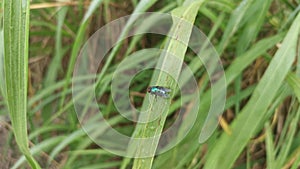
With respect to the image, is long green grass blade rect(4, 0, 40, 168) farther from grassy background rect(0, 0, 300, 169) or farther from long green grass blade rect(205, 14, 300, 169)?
long green grass blade rect(205, 14, 300, 169)

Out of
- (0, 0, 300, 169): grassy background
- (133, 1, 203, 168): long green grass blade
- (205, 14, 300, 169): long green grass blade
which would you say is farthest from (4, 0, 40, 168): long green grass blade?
(205, 14, 300, 169): long green grass blade

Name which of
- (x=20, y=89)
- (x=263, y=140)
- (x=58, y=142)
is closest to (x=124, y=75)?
(x=58, y=142)

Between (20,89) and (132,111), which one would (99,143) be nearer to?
(132,111)

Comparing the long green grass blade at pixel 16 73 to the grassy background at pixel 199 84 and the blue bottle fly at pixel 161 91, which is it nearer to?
the grassy background at pixel 199 84

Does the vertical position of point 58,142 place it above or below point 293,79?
below

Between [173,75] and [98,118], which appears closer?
[173,75]

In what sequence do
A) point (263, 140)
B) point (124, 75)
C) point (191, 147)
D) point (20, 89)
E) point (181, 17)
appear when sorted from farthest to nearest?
point (124, 75)
point (263, 140)
point (191, 147)
point (181, 17)
point (20, 89)

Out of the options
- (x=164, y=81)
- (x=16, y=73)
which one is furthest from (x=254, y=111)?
(x=16, y=73)
